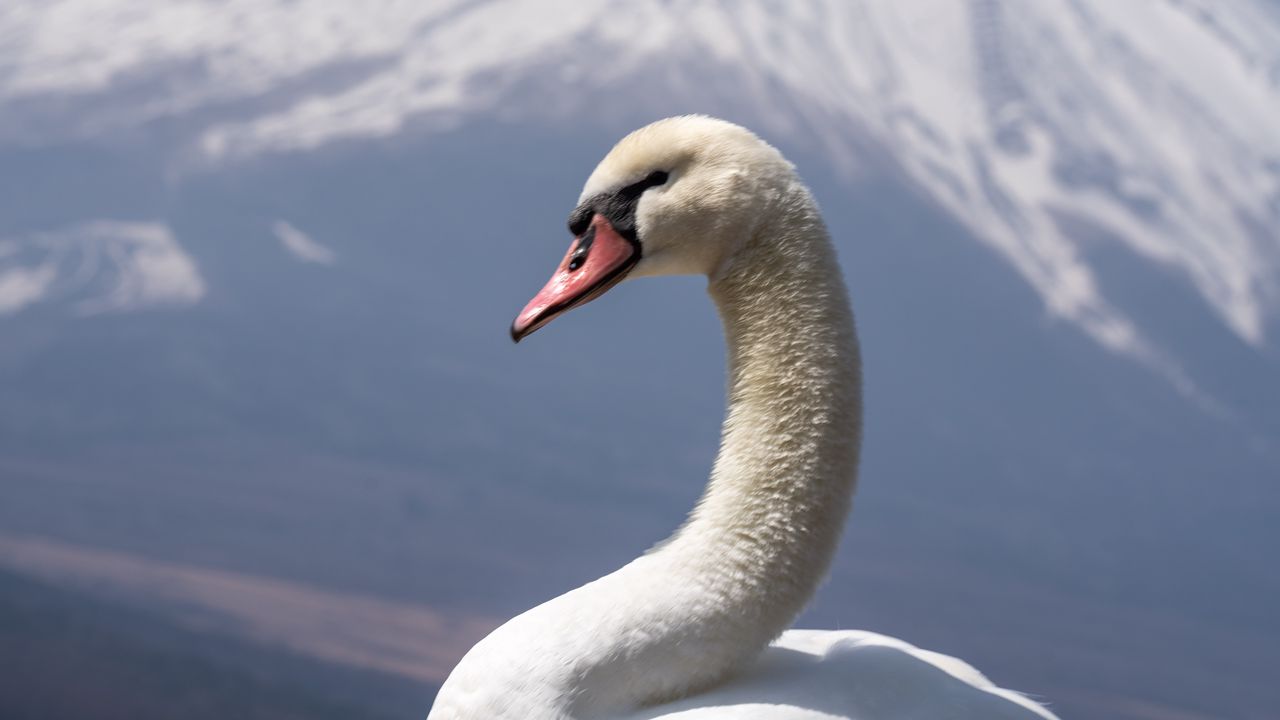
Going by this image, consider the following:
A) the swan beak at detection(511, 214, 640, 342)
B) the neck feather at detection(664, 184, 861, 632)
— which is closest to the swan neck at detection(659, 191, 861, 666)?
the neck feather at detection(664, 184, 861, 632)

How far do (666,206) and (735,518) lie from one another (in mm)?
338

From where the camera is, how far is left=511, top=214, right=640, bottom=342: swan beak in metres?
1.56

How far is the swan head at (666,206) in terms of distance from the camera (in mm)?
1521

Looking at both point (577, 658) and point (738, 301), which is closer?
point (577, 658)

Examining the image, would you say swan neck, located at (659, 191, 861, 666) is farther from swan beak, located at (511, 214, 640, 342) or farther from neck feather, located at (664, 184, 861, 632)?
swan beak, located at (511, 214, 640, 342)

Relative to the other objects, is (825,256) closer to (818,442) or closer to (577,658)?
(818,442)

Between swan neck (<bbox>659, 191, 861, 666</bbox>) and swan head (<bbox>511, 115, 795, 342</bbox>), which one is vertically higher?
swan head (<bbox>511, 115, 795, 342</bbox>)

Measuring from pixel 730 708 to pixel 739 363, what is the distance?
0.38 meters

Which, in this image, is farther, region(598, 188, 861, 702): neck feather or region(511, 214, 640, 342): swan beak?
region(511, 214, 640, 342): swan beak

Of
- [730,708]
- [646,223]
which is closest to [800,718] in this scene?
[730,708]

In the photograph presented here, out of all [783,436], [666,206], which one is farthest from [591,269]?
[783,436]

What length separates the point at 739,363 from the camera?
156cm

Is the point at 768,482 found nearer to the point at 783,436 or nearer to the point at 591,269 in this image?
Answer: the point at 783,436

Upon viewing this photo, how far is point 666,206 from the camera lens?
5.06 ft
